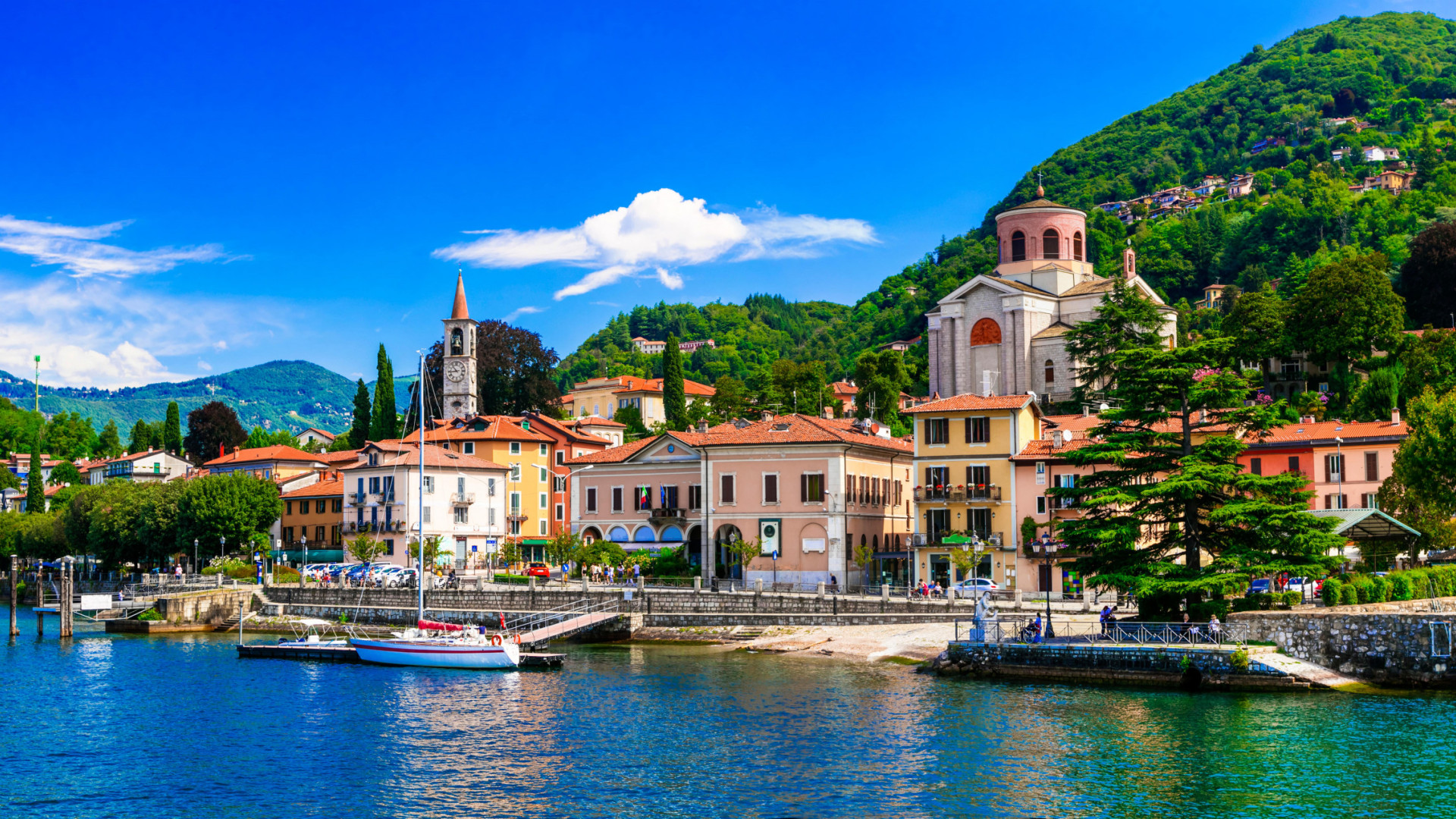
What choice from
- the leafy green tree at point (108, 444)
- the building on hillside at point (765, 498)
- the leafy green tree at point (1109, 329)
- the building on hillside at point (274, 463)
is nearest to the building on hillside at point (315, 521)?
the building on hillside at point (274, 463)

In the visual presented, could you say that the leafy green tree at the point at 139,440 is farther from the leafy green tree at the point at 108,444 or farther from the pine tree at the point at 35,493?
the pine tree at the point at 35,493

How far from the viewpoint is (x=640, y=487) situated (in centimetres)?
6706

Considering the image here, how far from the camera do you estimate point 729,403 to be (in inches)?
4141

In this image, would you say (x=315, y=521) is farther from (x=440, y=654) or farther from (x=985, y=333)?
(x=985, y=333)

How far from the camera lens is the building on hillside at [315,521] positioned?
83.7m

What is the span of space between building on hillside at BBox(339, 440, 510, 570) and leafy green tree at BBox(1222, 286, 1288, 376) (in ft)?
161

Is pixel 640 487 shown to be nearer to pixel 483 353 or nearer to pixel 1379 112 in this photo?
pixel 483 353

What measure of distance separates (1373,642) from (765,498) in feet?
99.0

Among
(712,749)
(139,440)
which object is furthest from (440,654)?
(139,440)

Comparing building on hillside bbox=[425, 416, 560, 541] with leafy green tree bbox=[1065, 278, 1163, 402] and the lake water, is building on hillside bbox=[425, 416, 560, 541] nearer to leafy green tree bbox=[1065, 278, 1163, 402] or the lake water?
leafy green tree bbox=[1065, 278, 1163, 402]

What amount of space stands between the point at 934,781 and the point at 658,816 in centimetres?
595

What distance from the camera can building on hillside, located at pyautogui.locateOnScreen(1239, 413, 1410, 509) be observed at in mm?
60250

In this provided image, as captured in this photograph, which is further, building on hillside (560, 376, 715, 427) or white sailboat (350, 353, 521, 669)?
building on hillside (560, 376, 715, 427)

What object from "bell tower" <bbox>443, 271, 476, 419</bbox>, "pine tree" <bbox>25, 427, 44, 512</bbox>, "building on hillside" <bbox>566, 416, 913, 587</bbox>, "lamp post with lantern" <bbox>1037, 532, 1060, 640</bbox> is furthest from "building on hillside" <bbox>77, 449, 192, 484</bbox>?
"lamp post with lantern" <bbox>1037, 532, 1060, 640</bbox>
